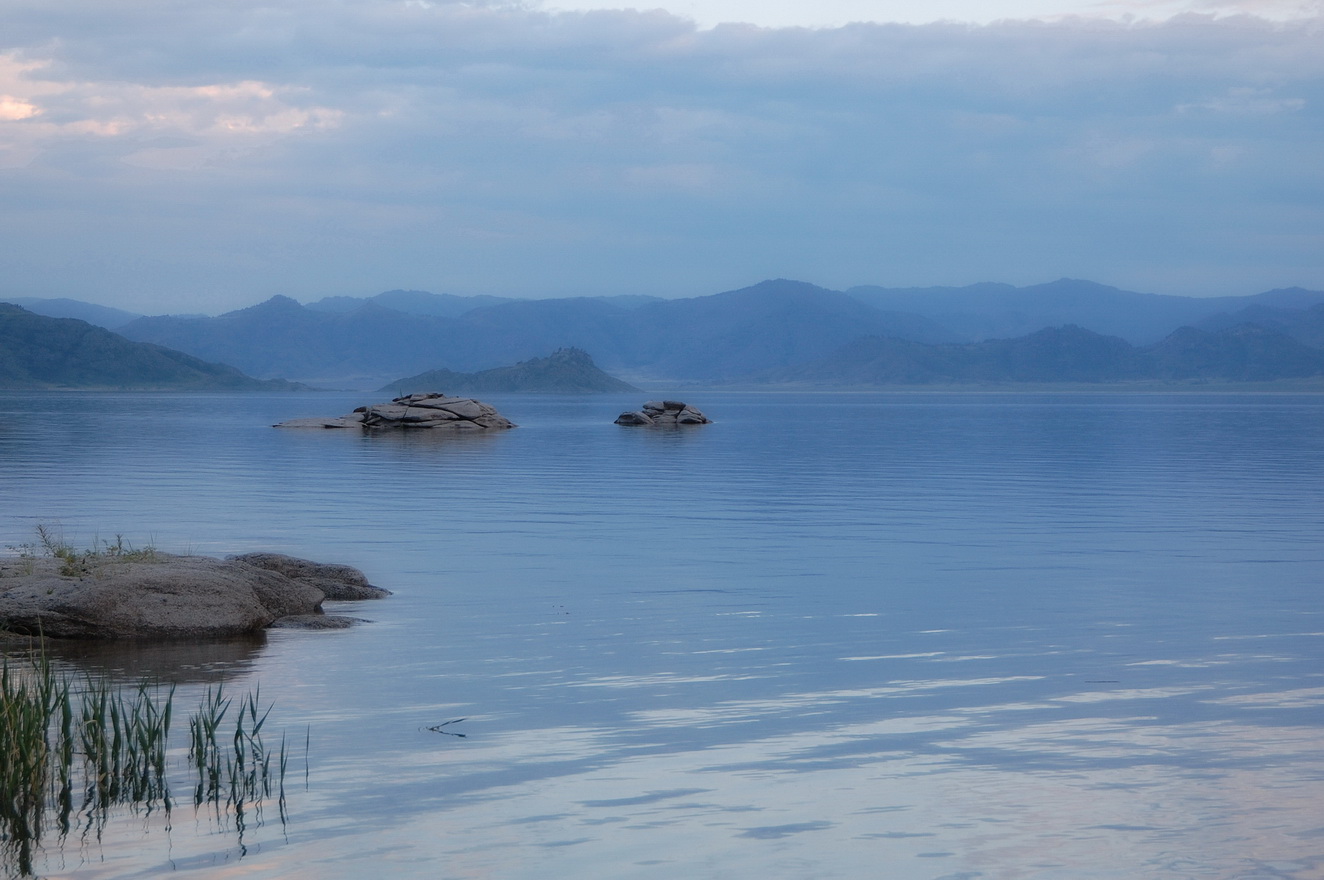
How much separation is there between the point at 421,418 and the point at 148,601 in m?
72.8

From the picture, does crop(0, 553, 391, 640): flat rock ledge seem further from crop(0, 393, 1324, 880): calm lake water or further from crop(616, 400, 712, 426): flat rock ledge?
crop(616, 400, 712, 426): flat rock ledge

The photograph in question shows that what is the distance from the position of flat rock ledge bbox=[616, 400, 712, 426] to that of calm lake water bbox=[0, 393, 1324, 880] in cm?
5985

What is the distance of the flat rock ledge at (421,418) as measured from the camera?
286ft

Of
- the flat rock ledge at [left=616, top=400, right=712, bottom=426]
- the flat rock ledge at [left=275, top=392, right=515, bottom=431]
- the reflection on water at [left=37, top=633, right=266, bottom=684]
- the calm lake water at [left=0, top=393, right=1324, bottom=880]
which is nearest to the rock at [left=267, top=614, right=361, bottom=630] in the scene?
the calm lake water at [left=0, top=393, right=1324, bottom=880]

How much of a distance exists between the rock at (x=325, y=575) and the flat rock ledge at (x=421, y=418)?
6850 centimetres

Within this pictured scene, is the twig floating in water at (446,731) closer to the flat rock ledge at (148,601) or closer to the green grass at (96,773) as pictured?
the green grass at (96,773)

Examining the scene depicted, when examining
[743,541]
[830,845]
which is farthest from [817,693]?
[743,541]

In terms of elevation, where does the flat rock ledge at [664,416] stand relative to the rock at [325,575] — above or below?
above

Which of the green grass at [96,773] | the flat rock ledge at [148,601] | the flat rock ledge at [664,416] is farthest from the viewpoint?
the flat rock ledge at [664,416]

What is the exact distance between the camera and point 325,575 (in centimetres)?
1895

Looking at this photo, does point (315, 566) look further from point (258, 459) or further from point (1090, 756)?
point (258, 459)

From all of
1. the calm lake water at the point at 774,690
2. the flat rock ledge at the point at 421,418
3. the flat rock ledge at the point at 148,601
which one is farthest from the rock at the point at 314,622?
the flat rock ledge at the point at 421,418

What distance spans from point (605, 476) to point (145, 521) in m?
18.0

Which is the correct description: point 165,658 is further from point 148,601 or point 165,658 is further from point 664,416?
point 664,416
